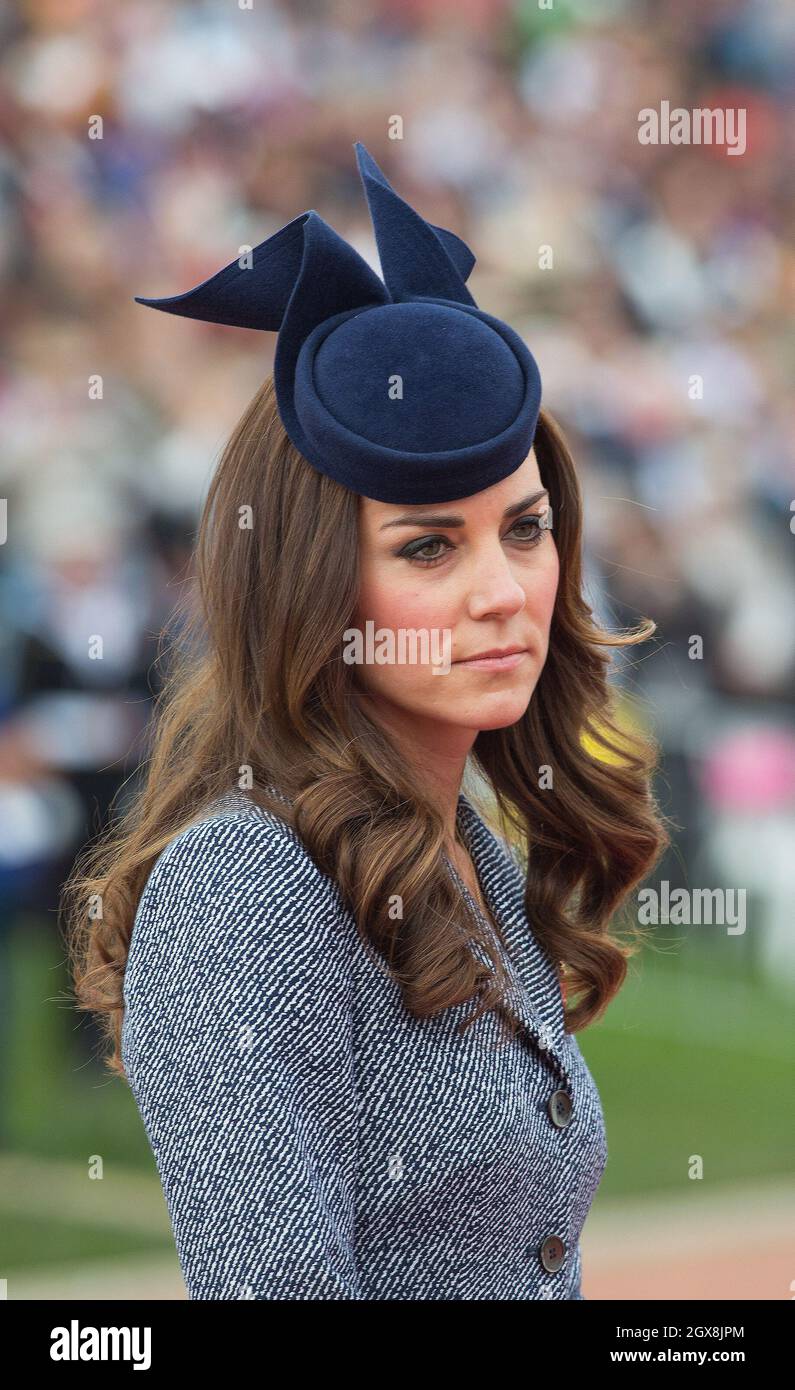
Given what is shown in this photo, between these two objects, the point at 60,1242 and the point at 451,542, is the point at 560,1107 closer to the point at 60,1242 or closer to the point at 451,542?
the point at 451,542

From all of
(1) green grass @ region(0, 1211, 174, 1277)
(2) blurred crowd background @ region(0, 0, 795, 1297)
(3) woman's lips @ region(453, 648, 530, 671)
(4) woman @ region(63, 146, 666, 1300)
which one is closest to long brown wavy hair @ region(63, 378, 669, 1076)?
(4) woman @ region(63, 146, 666, 1300)

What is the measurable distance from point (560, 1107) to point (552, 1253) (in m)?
0.14

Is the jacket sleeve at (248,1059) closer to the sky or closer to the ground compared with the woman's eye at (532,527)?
closer to the ground

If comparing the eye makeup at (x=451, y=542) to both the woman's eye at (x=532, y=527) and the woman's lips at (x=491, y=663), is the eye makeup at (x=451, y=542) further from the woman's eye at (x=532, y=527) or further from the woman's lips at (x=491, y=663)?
the woman's lips at (x=491, y=663)

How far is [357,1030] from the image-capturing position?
152 centimetres

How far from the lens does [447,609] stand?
165cm

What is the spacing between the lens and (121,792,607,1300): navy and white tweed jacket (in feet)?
4.48

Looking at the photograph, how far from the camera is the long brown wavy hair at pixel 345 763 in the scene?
1584 millimetres

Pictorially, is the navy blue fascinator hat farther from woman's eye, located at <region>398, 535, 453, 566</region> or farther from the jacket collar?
the jacket collar

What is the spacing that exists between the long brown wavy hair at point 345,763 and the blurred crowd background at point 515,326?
9.37 feet

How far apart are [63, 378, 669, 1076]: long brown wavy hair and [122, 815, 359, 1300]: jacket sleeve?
93 mm

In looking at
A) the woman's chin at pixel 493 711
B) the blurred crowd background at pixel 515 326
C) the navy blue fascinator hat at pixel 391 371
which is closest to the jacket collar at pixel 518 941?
the woman's chin at pixel 493 711

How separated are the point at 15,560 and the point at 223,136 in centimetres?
199
